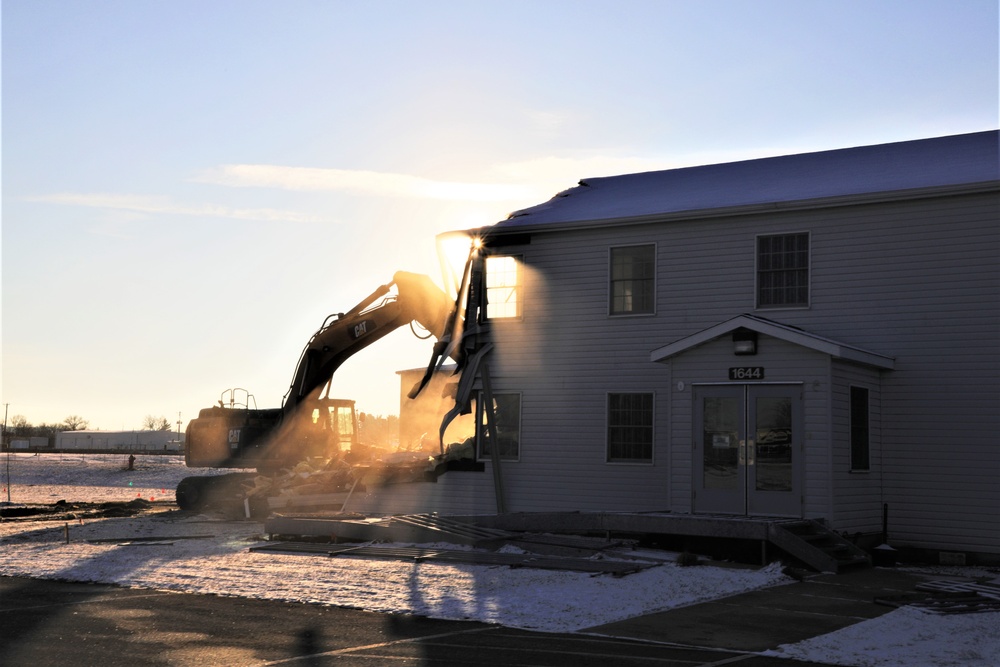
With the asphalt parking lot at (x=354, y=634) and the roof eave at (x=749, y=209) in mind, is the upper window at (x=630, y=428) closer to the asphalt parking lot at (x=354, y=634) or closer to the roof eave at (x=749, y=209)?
the roof eave at (x=749, y=209)

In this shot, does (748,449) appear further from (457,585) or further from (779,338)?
(457,585)

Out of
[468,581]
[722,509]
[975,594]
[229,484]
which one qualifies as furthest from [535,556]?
[229,484]

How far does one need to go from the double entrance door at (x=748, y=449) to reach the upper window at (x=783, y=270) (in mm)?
2567

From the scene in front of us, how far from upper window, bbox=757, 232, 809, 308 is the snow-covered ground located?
6195 millimetres

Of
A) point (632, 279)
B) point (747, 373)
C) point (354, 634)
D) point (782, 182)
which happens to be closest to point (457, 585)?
point (354, 634)

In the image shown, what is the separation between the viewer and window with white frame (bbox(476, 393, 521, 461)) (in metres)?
24.8

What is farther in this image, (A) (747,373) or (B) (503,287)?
(B) (503,287)

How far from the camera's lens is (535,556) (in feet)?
60.9

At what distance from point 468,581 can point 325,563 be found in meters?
3.17

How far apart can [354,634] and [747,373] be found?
10.9 m

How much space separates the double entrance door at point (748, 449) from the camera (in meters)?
20.0

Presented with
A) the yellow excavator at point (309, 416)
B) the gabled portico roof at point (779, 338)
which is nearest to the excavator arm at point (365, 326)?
the yellow excavator at point (309, 416)

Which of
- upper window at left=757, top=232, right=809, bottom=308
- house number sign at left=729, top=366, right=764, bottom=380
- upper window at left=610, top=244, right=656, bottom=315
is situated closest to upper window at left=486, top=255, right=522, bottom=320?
upper window at left=610, top=244, right=656, bottom=315

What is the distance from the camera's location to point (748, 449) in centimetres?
2044
